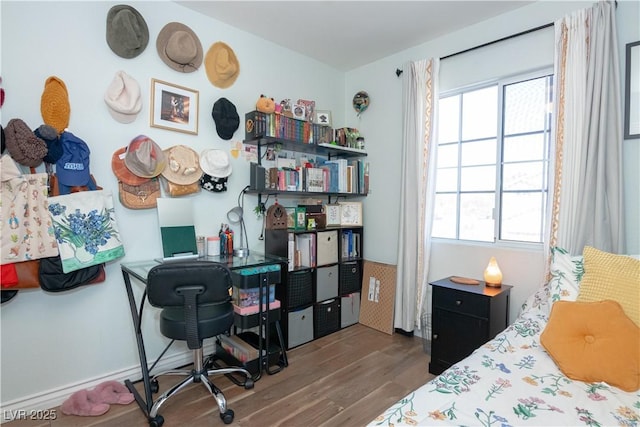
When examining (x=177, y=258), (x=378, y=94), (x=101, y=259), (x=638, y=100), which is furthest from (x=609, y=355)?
(x=378, y=94)

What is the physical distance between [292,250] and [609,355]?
6.95 feet

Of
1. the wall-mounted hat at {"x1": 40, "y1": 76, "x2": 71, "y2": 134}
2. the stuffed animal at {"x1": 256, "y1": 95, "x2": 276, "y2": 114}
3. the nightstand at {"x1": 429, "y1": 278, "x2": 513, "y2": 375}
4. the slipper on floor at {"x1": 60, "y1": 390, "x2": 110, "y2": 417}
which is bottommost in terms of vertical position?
the slipper on floor at {"x1": 60, "y1": 390, "x2": 110, "y2": 417}

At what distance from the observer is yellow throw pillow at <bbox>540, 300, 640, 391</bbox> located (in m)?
1.24

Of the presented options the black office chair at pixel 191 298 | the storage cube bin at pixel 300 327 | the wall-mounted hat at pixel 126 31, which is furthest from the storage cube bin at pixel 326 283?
the wall-mounted hat at pixel 126 31

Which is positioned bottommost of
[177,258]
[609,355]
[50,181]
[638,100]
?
[609,355]

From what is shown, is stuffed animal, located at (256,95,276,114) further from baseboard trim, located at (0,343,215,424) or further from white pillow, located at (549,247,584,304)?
white pillow, located at (549,247,584,304)

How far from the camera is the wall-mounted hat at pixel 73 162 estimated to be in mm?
1939

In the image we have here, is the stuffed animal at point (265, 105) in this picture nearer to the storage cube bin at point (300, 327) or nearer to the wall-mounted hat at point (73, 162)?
the wall-mounted hat at point (73, 162)

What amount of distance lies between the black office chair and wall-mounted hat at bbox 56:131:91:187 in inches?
31.3

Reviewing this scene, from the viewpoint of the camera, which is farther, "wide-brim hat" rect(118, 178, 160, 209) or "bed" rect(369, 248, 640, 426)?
"wide-brim hat" rect(118, 178, 160, 209)

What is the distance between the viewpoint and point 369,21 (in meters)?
2.66

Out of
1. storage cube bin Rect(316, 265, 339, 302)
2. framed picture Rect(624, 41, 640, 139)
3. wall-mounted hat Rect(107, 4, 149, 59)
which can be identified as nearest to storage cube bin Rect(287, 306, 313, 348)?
storage cube bin Rect(316, 265, 339, 302)

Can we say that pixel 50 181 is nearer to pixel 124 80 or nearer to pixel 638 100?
pixel 124 80

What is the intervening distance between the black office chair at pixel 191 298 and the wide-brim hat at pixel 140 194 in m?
0.70
